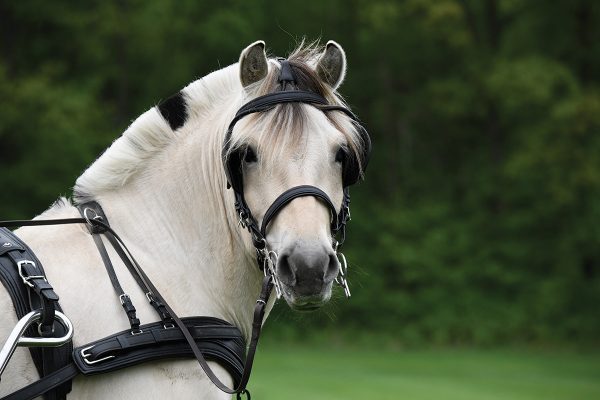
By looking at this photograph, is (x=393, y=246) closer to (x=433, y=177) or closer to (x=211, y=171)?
(x=433, y=177)

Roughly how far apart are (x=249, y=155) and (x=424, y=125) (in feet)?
74.9

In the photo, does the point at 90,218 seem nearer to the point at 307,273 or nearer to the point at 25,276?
the point at 25,276

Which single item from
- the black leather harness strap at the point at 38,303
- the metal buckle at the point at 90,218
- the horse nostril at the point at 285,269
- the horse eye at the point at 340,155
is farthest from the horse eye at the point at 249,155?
the black leather harness strap at the point at 38,303

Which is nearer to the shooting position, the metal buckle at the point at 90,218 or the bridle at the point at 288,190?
the bridle at the point at 288,190

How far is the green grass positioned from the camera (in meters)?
12.9

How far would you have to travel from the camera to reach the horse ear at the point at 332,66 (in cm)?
334

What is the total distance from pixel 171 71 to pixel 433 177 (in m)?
8.64

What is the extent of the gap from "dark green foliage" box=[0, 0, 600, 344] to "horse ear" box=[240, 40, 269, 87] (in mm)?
16427

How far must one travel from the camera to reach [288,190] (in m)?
2.97

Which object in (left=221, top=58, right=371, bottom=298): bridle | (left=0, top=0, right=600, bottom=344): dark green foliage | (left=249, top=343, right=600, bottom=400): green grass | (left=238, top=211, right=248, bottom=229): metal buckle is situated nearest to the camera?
(left=221, top=58, right=371, bottom=298): bridle

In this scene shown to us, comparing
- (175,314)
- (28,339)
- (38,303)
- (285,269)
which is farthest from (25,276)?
(285,269)

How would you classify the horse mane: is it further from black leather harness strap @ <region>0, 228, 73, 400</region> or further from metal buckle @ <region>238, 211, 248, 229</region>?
black leather harness strap @ <region>0, 228, 73, 400</region>

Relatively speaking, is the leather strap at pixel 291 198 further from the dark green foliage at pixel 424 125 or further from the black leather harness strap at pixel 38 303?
the dark green foliage at pixel 424 125

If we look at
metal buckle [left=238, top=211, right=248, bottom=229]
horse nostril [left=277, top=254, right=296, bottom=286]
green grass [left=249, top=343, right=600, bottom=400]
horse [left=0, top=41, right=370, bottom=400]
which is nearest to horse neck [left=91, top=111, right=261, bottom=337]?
horse [left=0, top=41, right=370, bottom=400]
